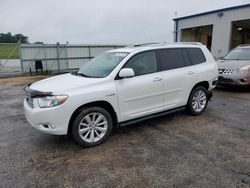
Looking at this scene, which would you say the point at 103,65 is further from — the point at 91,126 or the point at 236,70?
the point at 236,70

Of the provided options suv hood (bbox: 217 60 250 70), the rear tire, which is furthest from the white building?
the rear tire

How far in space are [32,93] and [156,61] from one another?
2436 millimetres

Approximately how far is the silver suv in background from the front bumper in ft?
21.1

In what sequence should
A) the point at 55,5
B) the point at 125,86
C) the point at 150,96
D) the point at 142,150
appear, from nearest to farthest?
the point at 142,150 < the point at 125,86 < the point at 150,96 < the point at 55,5

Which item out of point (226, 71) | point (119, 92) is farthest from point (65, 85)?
point (226, 71)

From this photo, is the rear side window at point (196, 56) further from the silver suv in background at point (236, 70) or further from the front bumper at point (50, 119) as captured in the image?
the front bumper at point (50, 119)

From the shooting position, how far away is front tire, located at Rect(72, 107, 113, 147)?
134 inches

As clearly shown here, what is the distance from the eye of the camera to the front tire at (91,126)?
3.40 m

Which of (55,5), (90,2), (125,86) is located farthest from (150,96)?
(90,2)

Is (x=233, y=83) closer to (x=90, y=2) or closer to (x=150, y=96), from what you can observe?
(x=150, y=96)

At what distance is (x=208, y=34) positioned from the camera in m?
21.5

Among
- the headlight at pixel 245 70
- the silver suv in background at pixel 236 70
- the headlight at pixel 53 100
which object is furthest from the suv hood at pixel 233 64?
the headlight at pixel 53 100

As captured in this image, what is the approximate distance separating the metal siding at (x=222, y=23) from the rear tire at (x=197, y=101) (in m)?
11.0

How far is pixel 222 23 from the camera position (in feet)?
48.0
